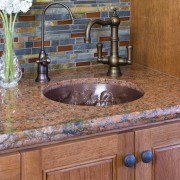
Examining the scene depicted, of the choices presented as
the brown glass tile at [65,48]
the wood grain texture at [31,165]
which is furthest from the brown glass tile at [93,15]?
the wood grain texture at [31,165]

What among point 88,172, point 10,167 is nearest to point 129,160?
point 88,172

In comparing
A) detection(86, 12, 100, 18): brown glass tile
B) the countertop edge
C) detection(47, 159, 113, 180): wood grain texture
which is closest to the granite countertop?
the countertop edge

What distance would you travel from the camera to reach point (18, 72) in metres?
1.75

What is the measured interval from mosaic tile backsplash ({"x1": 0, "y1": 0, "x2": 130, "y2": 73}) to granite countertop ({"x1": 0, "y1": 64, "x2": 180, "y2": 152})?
0.72 feet

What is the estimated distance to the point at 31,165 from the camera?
129 centimetres

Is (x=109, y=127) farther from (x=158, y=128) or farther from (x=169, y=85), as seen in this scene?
(x=169, y=85)

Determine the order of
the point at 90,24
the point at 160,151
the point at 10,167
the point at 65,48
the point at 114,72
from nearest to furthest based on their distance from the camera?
the point at 10,167 < the point at 160,151 < the point at 90,24 < the point at 114,72 < the point at 65,48

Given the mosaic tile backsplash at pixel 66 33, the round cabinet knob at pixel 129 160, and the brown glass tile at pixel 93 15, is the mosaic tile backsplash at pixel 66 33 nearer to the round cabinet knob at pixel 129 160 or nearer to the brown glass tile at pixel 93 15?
the brown glass tile at pixel 93 15

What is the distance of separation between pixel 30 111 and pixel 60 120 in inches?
5.4

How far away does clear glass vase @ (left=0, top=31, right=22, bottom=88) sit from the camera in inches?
66.6

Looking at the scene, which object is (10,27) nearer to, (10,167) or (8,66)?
(8,66)

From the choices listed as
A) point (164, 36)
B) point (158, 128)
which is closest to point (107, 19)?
point (164, 36)

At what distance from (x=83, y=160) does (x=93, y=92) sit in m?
0.55

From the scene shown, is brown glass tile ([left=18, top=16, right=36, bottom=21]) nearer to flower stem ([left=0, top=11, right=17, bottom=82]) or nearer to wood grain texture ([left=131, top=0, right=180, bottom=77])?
flower stem ([left=0, top=11, right=17, bottom=82])
